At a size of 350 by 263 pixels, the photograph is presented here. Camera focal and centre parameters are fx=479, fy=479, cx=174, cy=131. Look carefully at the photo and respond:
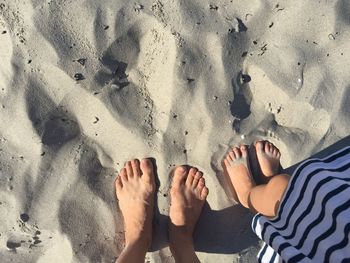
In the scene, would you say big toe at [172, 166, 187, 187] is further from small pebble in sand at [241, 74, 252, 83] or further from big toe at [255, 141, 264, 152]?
small pebble in sand at [241, 74, 252, 83]

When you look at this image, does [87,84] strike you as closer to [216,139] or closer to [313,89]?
[216,139]

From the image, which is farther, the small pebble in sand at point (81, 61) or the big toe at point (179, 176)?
the big toe at point (179, 176)

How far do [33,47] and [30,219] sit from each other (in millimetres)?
718

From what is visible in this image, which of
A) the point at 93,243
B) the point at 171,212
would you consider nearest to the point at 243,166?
the point at 171,212

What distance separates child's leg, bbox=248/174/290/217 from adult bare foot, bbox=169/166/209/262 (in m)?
0.22

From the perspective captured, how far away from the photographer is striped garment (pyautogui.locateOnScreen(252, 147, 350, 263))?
1.35 meters

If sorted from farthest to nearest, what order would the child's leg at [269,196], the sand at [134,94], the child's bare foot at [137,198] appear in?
the child's bare foot at [137,198], the sand at [134,94], the child's leg at [269,196]

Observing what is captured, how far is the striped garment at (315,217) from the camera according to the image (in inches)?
53.3

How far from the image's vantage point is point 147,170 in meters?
2.08

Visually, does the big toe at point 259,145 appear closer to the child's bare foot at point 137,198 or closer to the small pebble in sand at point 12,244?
the child's bare foot at point 137,198

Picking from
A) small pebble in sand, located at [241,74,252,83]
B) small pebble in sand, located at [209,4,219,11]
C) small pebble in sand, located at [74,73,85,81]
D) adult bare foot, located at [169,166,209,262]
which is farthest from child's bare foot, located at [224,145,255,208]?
small pebble in sand, located at [74,73,85,81]

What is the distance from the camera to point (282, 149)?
6.89ft

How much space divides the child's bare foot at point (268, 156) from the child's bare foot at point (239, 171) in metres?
0.06

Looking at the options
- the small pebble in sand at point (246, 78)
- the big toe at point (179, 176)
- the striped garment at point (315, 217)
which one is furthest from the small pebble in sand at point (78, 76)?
the striped garment at point (315, 217)
